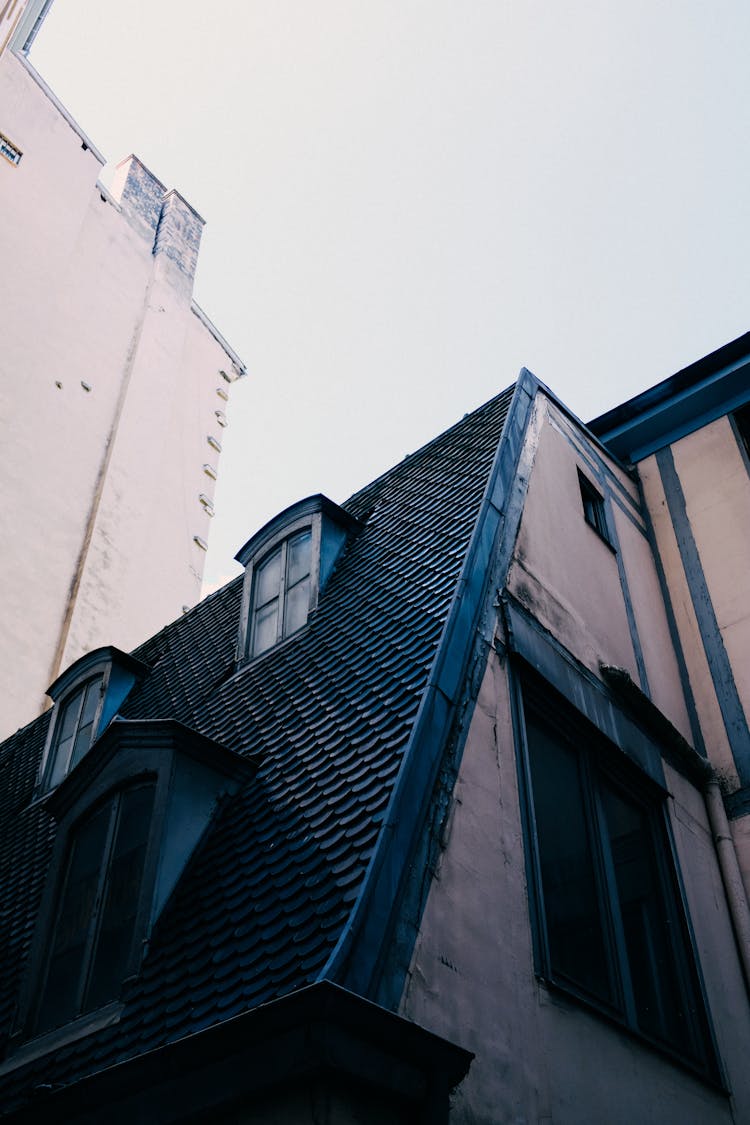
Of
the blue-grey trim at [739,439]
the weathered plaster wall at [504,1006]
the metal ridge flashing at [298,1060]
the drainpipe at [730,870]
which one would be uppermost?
the blue-grey trim at [739,439]

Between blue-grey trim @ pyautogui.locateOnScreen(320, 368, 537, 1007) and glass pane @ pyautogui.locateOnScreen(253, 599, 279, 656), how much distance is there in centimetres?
257

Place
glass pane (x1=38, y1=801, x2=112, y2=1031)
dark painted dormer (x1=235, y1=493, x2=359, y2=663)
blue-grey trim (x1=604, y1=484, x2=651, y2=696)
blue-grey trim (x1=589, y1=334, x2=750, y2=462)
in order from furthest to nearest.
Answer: blue-grey trim (x1=589, y1=334, x2=750, y2=462) → dark painted dormer (x1=235, y1=493, x2=359, y2=663) → blue-grey trim (x1=604, y1=484, x2=651, y2=696) → glass pane (x1=38, y1=801, x2=112, y2=1031)

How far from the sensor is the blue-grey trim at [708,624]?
26.8ft

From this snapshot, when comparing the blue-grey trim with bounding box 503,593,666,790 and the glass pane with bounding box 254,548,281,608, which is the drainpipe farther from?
the glass pane with bounding box 254,548,281,608

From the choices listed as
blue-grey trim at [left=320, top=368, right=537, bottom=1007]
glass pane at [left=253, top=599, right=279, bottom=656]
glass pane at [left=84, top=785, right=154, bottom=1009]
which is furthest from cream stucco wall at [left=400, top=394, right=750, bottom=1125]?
glass pane at [left=253, top=599, right=279, bottom=656]

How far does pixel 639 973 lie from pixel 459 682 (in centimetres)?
211

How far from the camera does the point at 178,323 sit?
2231cm

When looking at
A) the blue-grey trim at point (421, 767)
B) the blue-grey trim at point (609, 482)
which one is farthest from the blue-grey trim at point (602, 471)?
the blue-grey trim at point (421, 767)

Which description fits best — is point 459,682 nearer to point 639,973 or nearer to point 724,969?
point 639,973

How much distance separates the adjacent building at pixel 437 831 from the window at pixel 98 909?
0.08ft

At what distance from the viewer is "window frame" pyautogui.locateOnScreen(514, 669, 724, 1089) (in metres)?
5.57

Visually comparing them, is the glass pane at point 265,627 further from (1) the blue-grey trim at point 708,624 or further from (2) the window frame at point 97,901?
(1) the blue-grey trim at point 708,624

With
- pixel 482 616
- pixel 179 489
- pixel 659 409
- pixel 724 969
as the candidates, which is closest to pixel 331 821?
pixel 482 616

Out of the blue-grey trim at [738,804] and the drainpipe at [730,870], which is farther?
the blue-grey trim at [738,804]
